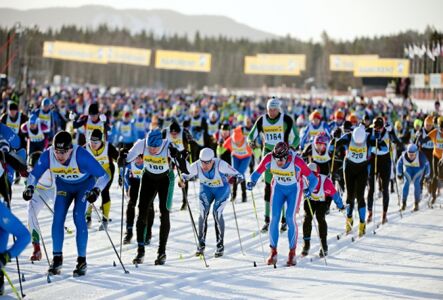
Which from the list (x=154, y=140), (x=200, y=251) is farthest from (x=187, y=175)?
(x=200, y=251)

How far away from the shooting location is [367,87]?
75.1 m

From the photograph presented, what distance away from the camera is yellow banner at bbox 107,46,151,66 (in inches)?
1911

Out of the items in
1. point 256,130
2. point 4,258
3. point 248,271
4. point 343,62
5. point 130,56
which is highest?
point 130,56

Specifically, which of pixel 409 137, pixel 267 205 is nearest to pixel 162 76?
pixel 409 137

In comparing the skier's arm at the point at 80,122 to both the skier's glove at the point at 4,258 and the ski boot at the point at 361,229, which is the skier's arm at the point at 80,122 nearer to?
the ski boot at the point at 361,229

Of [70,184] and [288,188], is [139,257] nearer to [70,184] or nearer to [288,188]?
[70,184]

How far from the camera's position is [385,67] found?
44.0 meters

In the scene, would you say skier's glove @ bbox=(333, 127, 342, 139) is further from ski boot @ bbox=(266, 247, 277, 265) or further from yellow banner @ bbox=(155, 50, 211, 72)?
yellow banner @ bbox=(155, 50, 211, 72)

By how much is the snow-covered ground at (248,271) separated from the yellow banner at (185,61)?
119 feet

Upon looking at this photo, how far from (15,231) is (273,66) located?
137 feet

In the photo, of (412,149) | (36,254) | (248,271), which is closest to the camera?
(248,271)

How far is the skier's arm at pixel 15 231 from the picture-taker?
566cm

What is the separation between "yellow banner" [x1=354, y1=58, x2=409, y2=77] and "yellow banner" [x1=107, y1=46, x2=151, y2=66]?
53.3 feet

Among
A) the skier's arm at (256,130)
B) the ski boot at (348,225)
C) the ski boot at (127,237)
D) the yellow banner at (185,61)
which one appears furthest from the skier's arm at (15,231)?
the yellow banner at (185,61)
